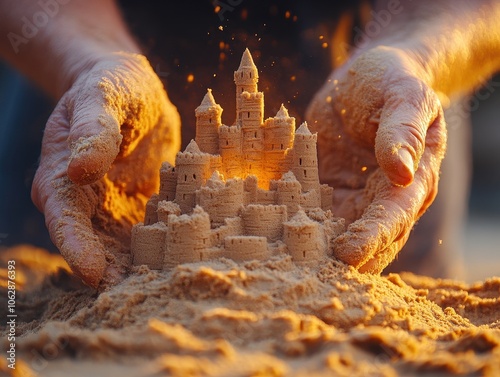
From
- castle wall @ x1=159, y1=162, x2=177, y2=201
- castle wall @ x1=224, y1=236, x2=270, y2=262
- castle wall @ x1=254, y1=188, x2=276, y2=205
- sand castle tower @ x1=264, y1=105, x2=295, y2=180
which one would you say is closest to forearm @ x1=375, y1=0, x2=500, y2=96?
sand castle tower @ x1=264, y1=105, x2=295, y2=180

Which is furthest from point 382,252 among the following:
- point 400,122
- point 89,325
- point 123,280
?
point 89,325

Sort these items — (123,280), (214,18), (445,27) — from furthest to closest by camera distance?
(445,27)
(214,18)
(123,280)

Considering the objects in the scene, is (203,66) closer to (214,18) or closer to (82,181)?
(214,18)

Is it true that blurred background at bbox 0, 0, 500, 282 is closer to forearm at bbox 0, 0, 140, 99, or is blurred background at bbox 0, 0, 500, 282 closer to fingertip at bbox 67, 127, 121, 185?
forearm at bbox 0, 0, 140, 99

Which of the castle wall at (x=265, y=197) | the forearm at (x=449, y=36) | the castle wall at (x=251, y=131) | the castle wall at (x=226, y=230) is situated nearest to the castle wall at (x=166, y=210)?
the castle wall at (x=226, y=230)

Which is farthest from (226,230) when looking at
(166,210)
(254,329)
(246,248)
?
(254,329)
